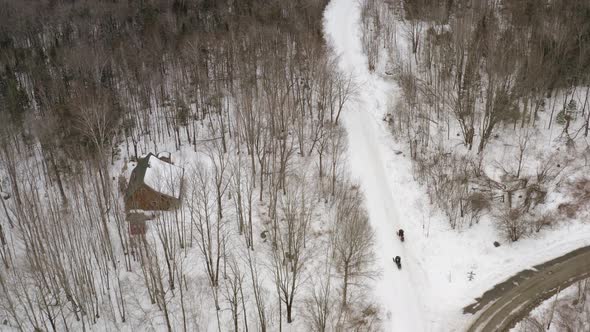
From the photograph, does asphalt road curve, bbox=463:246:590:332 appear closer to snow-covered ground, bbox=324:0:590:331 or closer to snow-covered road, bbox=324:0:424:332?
snow-covered ground, bbox=324:0:590:331

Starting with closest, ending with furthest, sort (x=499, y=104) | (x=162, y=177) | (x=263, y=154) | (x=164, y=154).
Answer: (x=162, y=177) → (x=263, y=154) → (x=499, y=104) → (x=164, y=154)

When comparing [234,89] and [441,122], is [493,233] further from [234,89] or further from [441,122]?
[234,89]

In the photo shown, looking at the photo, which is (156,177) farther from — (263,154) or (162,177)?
(263,154)

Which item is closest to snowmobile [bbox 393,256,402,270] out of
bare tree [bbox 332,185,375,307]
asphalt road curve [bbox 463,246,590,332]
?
bare tree [bbox 332,185,375,307]

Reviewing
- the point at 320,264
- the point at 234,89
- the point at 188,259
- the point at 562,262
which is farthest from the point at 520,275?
the point at 234,89

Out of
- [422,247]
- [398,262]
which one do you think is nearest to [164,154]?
[398,262]

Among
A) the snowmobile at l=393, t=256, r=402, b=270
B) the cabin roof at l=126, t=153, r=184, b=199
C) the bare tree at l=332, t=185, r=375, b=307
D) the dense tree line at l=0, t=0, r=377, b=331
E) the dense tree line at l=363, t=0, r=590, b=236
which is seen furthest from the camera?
the dense tree line at l=363, t=0, r=590, b=236

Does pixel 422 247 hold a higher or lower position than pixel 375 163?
lower
